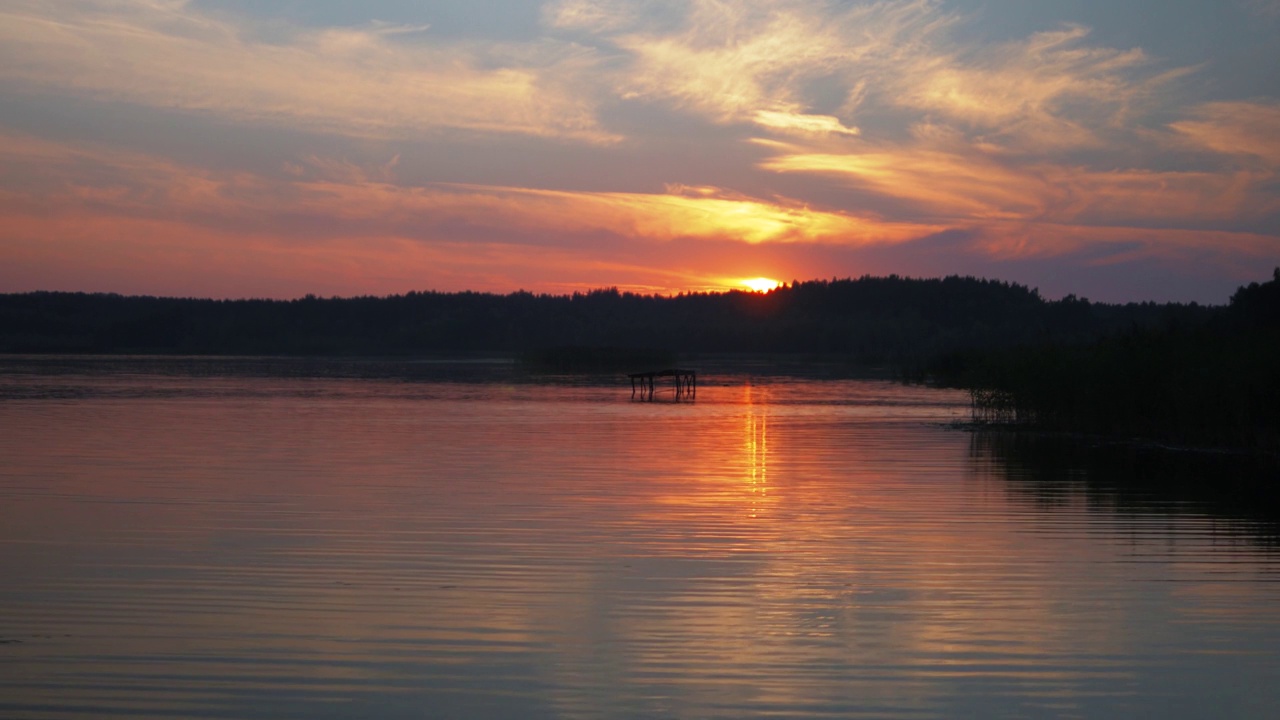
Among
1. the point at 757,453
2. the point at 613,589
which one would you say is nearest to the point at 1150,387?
the point at 757,453

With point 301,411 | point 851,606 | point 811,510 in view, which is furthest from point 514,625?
point 301,411

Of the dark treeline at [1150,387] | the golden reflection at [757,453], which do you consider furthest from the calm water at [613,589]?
the dark treeline at [1150,387]

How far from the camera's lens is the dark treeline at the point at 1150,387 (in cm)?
2461

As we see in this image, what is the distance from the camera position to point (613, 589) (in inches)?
424

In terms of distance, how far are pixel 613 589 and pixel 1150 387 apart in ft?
68.6

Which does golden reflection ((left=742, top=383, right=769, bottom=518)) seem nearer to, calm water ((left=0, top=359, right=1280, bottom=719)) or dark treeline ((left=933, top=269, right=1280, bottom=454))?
calm water ((left=0, top=359, right=1280, bottom=719))

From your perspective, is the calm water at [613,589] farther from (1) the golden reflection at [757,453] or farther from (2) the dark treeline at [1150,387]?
(2) the dark treeline at [1150,387]

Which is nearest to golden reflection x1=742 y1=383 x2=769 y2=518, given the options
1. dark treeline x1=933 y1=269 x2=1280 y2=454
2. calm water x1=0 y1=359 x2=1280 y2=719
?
calm water x1=0 y1=359 x2=1280 y2=719

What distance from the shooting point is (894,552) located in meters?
12.8

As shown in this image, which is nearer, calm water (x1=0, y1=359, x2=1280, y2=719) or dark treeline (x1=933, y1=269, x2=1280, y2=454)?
calm water (x1=0, y1=359, x2=1280, y2=719)

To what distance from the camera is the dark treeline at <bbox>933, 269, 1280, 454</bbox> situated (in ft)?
80.7

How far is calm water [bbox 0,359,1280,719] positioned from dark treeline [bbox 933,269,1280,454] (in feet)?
18.7

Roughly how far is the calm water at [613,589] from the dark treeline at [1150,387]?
569cm

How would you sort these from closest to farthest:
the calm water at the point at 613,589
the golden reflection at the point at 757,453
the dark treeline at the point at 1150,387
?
the calm water at the point at 613,589, the golden reflection at the point at 757,453, the dark treeline at the point at 1150,387
